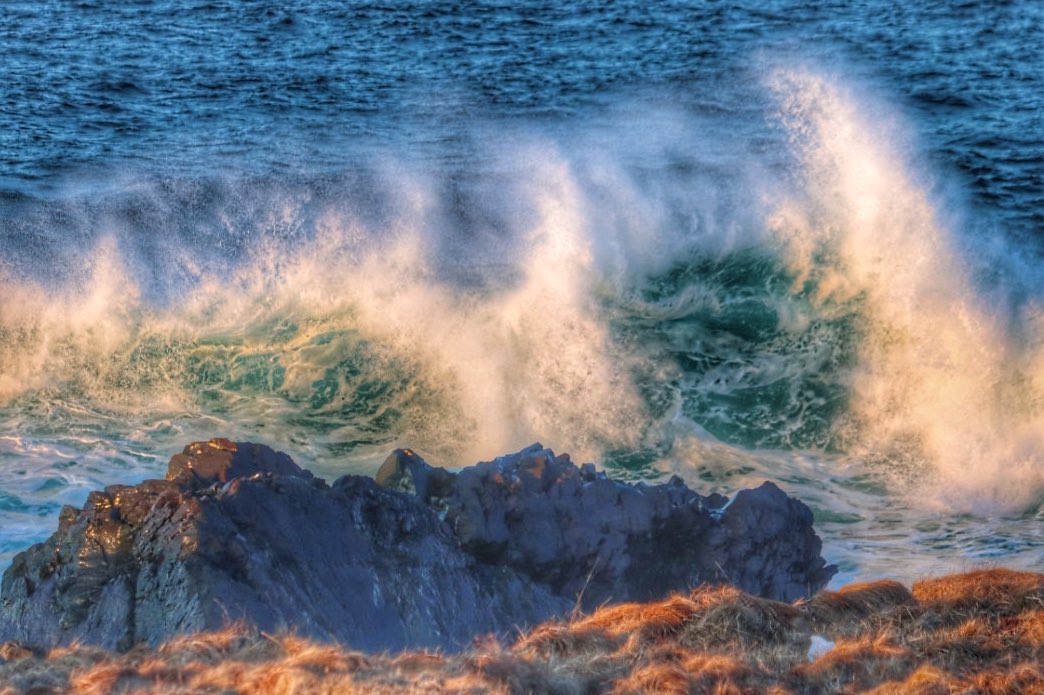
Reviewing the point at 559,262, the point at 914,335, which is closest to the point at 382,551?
the point at 914,335

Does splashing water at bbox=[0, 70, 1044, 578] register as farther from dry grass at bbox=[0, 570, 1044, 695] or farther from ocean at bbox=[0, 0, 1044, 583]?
dry grass at bbox=[0, 570, 1044, 695]

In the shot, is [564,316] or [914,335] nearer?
[914,335]

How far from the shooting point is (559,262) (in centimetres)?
1969

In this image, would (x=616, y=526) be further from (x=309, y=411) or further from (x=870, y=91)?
(x=870, y=91)

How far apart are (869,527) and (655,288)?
6.60 m

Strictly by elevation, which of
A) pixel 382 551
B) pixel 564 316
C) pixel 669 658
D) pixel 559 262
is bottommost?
pixel 564 316

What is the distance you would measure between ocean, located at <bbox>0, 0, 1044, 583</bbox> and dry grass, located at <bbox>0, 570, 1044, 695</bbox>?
381 cm

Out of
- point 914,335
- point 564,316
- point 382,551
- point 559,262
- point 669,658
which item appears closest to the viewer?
point 669,658

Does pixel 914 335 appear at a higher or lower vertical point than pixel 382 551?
lower

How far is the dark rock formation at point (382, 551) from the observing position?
29.0ft

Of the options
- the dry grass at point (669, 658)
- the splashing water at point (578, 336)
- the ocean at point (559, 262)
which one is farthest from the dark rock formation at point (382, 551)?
the ocean at point (559, 262)

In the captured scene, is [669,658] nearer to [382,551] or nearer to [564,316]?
[382,551]

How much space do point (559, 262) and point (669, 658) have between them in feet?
40.2

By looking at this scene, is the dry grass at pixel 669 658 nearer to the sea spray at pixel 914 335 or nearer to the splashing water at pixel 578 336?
the splashing water at pixel 578 336
